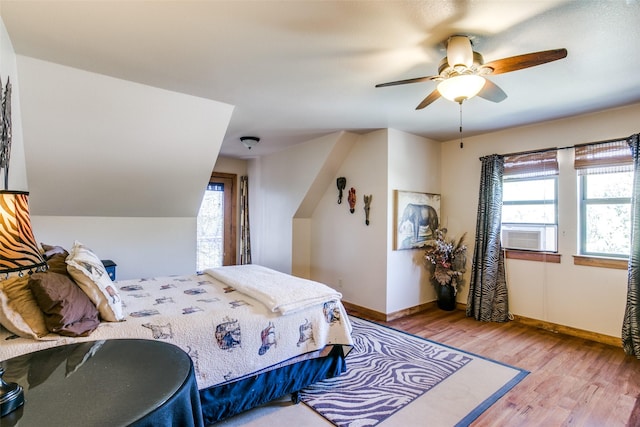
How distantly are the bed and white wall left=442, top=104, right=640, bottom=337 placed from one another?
2773mm

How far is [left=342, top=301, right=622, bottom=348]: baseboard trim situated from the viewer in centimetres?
336

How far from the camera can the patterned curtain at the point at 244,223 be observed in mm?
5977

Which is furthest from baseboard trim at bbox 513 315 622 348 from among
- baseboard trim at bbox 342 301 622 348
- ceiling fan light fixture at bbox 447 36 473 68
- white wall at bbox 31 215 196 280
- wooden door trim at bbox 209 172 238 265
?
wooden door trim at bbox 209 172 238 265

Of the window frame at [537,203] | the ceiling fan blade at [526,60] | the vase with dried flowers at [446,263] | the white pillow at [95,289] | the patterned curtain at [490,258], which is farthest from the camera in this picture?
the vase with dried flowers at [446,263]

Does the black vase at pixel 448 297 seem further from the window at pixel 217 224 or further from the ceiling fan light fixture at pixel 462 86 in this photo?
the window at pixel 217 224

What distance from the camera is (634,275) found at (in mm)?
3086

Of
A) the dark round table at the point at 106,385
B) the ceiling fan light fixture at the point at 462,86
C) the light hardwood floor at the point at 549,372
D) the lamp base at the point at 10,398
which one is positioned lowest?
the light hardwood floor at the point at 549,372

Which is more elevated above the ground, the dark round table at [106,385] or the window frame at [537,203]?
the window frame at [537,203]

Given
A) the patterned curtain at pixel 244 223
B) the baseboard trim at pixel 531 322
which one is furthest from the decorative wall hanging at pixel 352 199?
the patterned curtain at pixel 244 223

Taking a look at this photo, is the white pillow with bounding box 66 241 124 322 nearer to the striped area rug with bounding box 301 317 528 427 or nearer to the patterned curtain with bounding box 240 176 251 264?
the striped area rug with bounding box 301 317 528 427

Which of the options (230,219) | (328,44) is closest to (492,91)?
(328,44)

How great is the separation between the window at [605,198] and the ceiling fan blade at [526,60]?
2.35m

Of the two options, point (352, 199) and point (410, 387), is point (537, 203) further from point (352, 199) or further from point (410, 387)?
point (410, 387)

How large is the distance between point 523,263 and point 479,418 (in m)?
2.54
